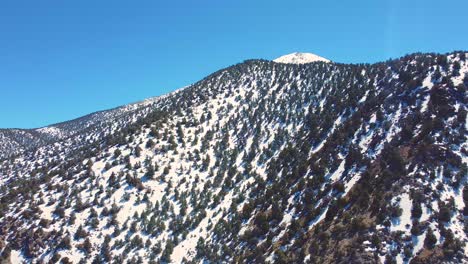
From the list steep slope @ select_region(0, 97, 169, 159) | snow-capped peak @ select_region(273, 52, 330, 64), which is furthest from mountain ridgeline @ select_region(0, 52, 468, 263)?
snow-capped peak @ select_region(273, 52, 330, 64)

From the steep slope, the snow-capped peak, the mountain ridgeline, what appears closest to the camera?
the mountain ridgeline

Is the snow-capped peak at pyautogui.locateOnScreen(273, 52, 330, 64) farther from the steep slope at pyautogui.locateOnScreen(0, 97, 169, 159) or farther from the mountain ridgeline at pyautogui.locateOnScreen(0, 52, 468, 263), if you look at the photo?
the mountain ridgeline at pyautogui.locateOnScreen(0, 52, 468, 263)

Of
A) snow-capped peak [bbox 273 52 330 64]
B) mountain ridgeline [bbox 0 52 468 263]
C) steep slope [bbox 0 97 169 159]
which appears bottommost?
mountain ridgeline [bbox 0 52 468 263]

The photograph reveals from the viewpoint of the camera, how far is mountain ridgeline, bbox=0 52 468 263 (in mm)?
29406

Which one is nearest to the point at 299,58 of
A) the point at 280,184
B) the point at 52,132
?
the point at 52,132

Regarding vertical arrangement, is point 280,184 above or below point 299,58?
below

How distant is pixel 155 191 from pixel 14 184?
32.1 metres

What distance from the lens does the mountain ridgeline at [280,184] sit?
1158 inches

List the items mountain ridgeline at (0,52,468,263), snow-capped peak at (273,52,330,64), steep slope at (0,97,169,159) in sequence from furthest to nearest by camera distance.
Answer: snow-capped peak at (273,52,330,64), steep slope at (0,97,169,159), mountain ridgeline at (0,52,468,263)

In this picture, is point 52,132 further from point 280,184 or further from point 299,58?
point 280,184

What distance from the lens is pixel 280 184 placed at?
49406 mm

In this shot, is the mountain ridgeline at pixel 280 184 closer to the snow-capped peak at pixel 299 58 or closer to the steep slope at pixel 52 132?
the steep slope at pixel 52 132

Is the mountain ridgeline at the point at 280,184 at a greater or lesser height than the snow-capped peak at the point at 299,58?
lesser

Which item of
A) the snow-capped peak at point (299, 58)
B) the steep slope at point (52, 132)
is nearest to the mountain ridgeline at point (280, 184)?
the steep slope at point (52, 132)
